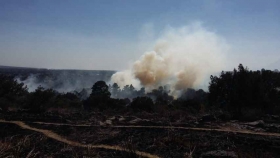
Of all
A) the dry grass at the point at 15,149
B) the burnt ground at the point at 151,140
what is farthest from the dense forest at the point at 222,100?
the dry grass at the point at 15,149

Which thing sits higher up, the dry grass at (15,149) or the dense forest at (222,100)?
the dense forest at (222,100)

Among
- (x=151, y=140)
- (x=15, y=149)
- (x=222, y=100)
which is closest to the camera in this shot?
(x=15, y=149)

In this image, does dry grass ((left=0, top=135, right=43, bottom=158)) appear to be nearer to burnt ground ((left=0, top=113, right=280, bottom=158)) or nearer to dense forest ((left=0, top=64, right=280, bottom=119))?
burnt ground ((left=0, top=113, right=280, bottom=158))

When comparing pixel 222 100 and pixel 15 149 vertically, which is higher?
pixel 222 100

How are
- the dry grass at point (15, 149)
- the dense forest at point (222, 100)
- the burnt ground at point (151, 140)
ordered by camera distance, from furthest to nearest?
the dense forest at point (222, 100) < the burnt ground at point (151, 140) < the dry grass at point (15, 149)

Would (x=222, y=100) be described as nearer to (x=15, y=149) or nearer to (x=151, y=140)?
(x=151, y=140)

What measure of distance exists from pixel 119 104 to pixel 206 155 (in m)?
27.1

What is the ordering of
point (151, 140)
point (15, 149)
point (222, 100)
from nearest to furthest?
point (15, 149), point (151, 140), point (222, 100)

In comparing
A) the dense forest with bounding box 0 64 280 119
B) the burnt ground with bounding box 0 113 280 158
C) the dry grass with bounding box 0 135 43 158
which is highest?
the dense forest with bounding box 0 64 280 119

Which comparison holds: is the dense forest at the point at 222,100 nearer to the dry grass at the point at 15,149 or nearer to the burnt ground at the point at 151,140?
the burnt ground at the point at 151,140

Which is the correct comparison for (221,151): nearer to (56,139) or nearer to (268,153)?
(268,153)

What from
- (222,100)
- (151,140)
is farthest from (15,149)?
(222,100)

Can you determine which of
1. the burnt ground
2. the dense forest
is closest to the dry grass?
the burnt ground

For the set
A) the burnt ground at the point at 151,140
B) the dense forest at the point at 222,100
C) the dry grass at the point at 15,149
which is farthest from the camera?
the dense forest at the point at 222,100
